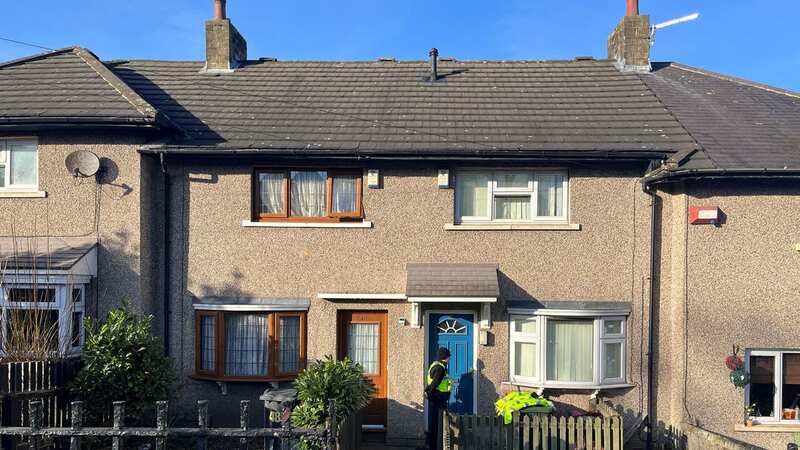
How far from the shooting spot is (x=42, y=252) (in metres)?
9.14

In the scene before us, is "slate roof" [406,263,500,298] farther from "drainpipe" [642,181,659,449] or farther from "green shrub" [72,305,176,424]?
"green shrub" [72,305,176,424]

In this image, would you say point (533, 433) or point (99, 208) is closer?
point (533, 433)

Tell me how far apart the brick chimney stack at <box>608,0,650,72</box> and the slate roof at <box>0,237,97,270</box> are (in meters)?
11.1

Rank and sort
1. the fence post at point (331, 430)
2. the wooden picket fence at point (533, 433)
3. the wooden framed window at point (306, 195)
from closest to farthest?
the fence post at point (331, 430) → the wooden picket fence at point (533, 433) → the wooden framed window at point (306, 195)

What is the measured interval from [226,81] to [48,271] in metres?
5.35

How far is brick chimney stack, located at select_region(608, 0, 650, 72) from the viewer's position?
1254 cm

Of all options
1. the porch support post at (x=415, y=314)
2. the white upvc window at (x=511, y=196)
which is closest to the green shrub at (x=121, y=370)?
the porch support post at (x=415, y=314)

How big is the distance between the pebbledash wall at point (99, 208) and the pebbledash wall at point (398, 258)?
624 mm

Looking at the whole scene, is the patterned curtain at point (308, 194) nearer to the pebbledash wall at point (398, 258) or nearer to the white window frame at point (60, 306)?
the pebbledash wall at point (398, 258)

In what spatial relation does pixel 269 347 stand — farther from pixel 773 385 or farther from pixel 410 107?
pixel 773 385

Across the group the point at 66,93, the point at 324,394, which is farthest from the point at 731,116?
the point at 66,93

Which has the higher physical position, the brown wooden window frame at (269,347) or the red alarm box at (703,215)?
the red alarm box at (703,215)

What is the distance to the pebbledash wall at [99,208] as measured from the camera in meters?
9.35

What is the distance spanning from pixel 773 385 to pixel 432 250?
→ 5703 millimetres
